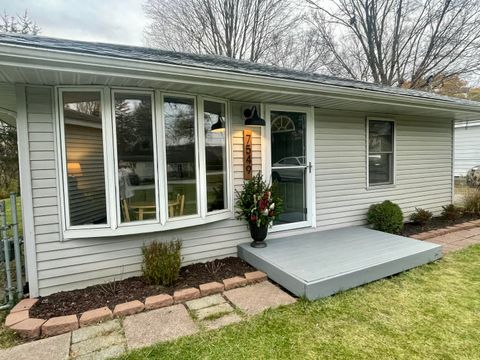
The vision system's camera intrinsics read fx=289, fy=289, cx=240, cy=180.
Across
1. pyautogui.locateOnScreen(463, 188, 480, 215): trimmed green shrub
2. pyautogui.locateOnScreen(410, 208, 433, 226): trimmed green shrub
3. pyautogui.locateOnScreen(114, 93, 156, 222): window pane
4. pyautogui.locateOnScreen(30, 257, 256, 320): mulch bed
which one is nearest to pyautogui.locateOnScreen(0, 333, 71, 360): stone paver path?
pyautogui.locateOnScreen(30, 257, 256, 320): mulch bed

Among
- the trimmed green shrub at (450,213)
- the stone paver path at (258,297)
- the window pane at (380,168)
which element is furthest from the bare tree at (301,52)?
the stone paver path at (258,297)

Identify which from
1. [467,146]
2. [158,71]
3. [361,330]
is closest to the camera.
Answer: [361,330]

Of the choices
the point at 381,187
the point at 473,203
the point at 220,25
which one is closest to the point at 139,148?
the point at 381,187

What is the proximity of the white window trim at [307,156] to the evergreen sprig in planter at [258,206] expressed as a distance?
1.60ft

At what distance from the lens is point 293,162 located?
4.71 metres

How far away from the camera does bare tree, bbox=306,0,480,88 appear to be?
12367mm

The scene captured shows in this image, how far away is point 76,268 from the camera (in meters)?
3.22

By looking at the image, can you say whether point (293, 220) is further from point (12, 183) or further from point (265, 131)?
point (12, 183)

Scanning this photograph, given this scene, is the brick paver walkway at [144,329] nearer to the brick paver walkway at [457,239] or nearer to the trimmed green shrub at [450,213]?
the brick paver walkway at [457,239]

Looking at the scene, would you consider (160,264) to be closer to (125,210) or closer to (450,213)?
(125,210)

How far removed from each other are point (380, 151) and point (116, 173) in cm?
489

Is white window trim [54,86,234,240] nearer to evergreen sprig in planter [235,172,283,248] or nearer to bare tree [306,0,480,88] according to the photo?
evergreen sprig in planter [235,172,283,248]

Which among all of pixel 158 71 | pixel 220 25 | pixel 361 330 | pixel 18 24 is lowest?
pixel 361 330

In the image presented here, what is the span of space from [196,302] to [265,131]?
2578 millimetres
